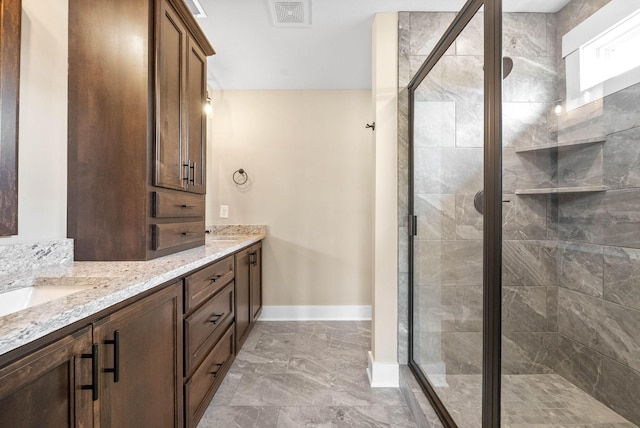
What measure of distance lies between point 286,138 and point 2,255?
243cm

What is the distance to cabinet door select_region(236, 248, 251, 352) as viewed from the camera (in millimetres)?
2141

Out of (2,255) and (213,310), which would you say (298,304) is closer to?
(213,310)

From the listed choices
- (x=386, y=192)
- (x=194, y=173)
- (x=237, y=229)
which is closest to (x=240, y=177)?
(x=237, y=229)

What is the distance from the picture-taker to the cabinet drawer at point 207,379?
1.33 metres

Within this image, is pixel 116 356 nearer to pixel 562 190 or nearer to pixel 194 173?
pixel 194 173

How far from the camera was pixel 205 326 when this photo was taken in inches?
58.9

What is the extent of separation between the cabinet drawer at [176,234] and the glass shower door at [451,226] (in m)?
1.40

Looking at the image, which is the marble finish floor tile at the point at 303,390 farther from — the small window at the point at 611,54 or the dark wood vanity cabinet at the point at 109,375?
the small window at the point at 611,54

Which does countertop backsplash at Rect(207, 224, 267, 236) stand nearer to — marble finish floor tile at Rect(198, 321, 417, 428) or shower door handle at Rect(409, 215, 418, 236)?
marble finish floor tile at Rect(198, 321, 417, 428)

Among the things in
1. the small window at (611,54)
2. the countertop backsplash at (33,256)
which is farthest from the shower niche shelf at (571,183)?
the countertop backsplash at (33,256)

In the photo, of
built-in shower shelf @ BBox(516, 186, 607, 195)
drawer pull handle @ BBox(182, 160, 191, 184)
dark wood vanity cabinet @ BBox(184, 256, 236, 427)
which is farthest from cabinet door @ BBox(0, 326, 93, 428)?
built-in shower shelf @ BBox(516, 186, 607, 195)

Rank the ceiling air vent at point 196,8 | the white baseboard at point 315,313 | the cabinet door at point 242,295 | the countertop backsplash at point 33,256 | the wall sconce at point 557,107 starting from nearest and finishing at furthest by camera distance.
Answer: the countertop backsplash at point 33,256, the wall sconce at point 557,107, the ceiling air vent at point 196,8, the cabinet door at point 242,295, the white baseboard at point 315,313

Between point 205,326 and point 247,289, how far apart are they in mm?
956

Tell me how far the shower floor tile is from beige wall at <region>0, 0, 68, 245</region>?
1.95 metres
